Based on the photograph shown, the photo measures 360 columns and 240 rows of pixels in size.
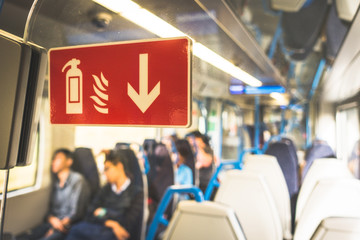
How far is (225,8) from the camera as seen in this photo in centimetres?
137

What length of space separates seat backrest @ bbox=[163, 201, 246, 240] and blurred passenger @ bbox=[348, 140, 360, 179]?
105 inches

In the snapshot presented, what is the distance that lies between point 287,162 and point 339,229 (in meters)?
2.76

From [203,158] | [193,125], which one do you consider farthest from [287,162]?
[193,125]

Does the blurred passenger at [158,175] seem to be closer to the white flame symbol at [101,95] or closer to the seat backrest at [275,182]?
the seat backrest at [275,182]

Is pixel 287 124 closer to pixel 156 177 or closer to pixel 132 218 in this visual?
pixel 156 177

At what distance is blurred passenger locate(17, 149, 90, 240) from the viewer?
344cm

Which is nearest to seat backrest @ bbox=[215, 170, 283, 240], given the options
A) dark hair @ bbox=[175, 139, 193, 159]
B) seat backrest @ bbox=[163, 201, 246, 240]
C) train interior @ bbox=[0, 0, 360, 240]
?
train interior @ bbox=[0, 0, 360, 240]

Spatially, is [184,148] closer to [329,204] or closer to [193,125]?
[329,204]

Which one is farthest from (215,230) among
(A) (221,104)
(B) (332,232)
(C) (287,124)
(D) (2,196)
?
(C) (287,124)

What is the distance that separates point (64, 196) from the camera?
11.8 feet

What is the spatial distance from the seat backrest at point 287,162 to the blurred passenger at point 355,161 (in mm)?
564

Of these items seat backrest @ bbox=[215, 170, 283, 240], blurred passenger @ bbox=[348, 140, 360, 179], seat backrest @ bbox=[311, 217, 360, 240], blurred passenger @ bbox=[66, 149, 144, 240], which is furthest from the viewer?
blurred passenger @ bbox=[348, 140, 360, 179]

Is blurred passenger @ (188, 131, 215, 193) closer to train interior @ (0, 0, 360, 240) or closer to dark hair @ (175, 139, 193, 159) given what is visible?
dark hair @ (175, 139, 193, 159)

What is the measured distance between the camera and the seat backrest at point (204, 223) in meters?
1.04
